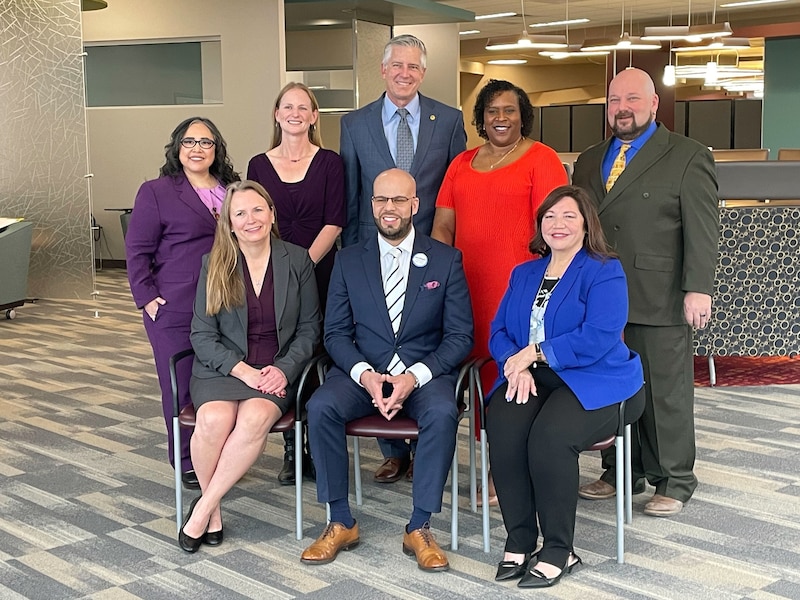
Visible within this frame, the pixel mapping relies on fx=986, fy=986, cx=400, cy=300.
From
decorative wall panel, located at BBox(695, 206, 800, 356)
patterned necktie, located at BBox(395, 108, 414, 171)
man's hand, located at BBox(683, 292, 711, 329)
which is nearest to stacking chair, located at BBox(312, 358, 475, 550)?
man's hand, located at BBox(683, 292, 711, 329)

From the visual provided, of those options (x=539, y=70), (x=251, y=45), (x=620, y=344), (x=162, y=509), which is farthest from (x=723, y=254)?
(x=539, y=70)

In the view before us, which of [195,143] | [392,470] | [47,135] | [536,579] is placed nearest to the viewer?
[536,579]

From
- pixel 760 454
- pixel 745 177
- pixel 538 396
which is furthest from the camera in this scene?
pixel 745 177

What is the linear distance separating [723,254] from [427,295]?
Answer: 3.13m

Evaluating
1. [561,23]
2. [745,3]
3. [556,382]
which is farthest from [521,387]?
[561,23]

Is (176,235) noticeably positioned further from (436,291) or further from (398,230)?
(436,291)

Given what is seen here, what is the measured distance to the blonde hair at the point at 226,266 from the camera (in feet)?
11.8

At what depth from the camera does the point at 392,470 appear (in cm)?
427

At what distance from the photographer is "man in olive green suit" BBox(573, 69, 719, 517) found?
3617mm

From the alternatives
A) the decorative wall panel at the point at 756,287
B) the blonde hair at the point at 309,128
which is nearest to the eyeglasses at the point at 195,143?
the blonde hair at the point at 309,128

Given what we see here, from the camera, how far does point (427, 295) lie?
11.7ft

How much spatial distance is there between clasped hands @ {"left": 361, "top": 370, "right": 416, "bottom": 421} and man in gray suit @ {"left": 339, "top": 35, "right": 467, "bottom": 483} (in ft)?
2.54

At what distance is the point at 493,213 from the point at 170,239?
4.25 ft

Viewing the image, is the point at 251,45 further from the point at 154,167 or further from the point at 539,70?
the point at 539,70
